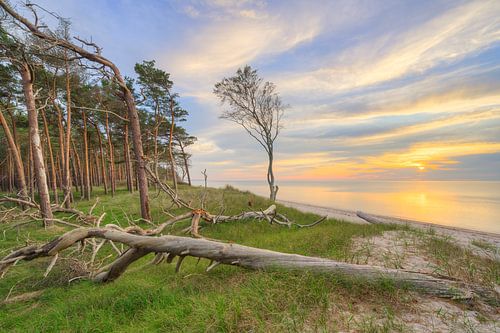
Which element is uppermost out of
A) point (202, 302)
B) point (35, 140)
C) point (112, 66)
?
point (112, 66)

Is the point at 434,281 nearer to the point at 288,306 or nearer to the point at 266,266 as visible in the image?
the point at 288,306

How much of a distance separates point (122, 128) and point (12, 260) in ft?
83.0

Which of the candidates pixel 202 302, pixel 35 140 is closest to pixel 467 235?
pixel 202 302

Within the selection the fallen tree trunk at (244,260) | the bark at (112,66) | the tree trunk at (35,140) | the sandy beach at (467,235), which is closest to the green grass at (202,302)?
the fallen tree trunk at (244,260)

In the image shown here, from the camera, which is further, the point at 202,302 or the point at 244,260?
the point at 244,260

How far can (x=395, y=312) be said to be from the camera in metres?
2.92

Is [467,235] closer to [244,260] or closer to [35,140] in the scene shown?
[244,260]

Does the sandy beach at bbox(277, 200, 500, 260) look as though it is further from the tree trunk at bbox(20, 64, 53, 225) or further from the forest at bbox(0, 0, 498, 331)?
the tree trunk at bbox(20, 64, 53, 225)

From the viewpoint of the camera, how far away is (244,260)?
4.40m

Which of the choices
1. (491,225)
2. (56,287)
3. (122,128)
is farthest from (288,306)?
(122,128)

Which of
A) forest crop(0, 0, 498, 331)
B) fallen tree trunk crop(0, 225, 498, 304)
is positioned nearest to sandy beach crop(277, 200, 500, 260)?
forest crop(0, 0, 498, 331)

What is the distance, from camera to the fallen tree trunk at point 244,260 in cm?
334

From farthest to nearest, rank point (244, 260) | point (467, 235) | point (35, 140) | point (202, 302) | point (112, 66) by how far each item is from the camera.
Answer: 1. point (467, 235)
2. point (35, 140)
3. point (112, 66)
4. point (244, 260)
5. point (202, 302)

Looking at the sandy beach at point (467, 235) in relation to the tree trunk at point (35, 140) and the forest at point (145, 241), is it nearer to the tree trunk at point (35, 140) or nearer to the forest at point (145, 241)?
the forest at point (145, 241)
